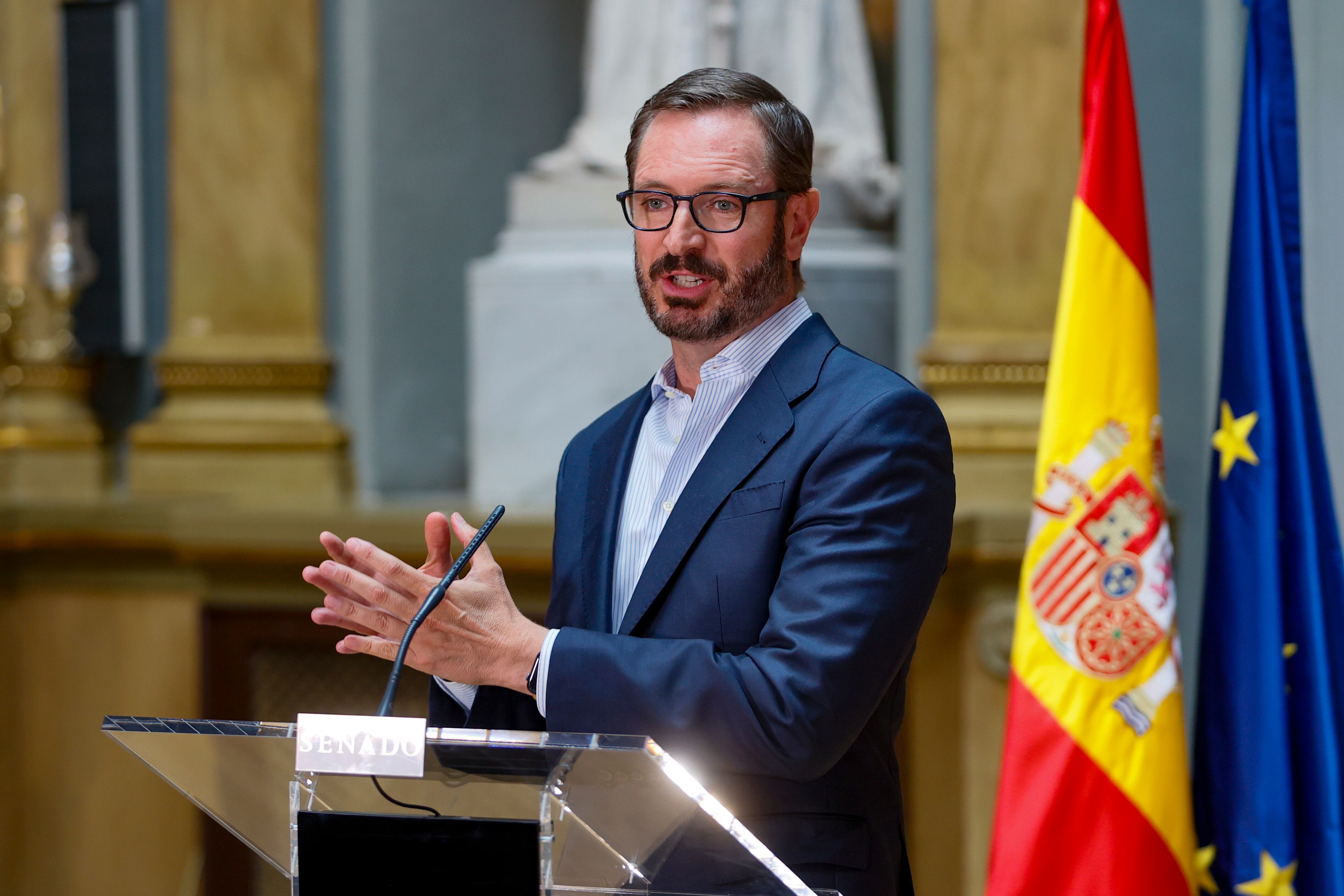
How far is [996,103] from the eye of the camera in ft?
11.3

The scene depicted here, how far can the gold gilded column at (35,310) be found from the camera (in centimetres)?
405

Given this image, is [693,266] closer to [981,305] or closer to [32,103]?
[981,305]

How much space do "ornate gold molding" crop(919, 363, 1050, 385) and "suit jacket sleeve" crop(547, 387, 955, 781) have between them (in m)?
2.00

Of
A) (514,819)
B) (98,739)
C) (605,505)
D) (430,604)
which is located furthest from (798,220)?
(98,739)

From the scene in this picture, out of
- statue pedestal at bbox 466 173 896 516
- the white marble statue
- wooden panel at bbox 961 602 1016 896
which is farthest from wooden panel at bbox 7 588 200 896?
wooden panel at bbox 961 602 1016 896

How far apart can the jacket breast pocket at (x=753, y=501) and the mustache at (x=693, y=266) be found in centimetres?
25

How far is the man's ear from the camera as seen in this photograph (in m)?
1.65

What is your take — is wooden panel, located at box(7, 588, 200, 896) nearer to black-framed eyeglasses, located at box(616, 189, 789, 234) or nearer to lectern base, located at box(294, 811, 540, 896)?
black-framed eyeglasses, located at box(616, 189, 789, 234)

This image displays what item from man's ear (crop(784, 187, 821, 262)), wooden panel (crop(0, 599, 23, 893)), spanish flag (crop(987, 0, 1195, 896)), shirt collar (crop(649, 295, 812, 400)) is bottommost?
wooden panel (crop(0, 599, 23, 893))

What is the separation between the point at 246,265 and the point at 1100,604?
8.38ft

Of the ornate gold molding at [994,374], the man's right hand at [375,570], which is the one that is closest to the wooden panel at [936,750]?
the ornate gold molding at [994,374]

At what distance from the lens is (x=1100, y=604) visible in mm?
2646

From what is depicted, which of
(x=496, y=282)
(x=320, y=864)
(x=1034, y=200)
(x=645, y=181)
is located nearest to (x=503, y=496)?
(x=496, y=282)

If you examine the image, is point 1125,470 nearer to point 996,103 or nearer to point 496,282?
point 996,103
